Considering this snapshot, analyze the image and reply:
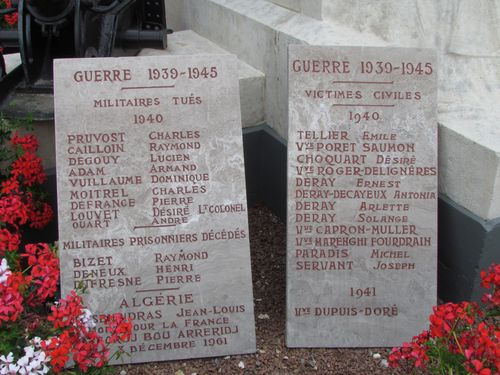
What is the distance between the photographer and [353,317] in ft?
9.83

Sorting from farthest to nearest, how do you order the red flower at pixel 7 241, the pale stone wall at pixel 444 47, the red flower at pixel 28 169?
the red flower at pixel 28 169
the pale stone wall at pixel 444 47
the red flower at pixel 7 241

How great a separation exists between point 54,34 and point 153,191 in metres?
1.24

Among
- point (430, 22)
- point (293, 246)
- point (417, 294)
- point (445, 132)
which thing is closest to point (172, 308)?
point (293, 246)

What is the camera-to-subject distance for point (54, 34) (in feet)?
11.3

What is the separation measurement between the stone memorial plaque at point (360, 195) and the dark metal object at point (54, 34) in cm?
127

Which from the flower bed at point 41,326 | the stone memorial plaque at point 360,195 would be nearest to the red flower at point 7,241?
the flower bed at point 41,326

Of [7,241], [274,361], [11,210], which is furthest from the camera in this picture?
[11,210]

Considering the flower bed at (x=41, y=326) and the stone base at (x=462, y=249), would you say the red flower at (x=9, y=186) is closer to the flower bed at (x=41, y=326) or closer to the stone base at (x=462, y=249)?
the flower bed at (x=41, y=326)

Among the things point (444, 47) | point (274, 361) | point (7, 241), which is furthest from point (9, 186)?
point (444, 47)

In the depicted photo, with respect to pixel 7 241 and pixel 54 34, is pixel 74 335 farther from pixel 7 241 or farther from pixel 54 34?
pixel 54 34

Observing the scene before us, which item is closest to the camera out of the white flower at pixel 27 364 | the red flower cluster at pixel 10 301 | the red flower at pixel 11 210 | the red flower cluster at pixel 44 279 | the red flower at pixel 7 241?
the white flower at pixel 27 364

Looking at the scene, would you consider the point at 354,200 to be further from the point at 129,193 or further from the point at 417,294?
the point at 129,193

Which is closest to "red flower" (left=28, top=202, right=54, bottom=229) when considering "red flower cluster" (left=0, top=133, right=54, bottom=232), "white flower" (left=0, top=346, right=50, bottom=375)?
"red flower cluster" (left=0, top=133, right=54, bottom=232)

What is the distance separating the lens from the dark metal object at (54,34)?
3383mm
